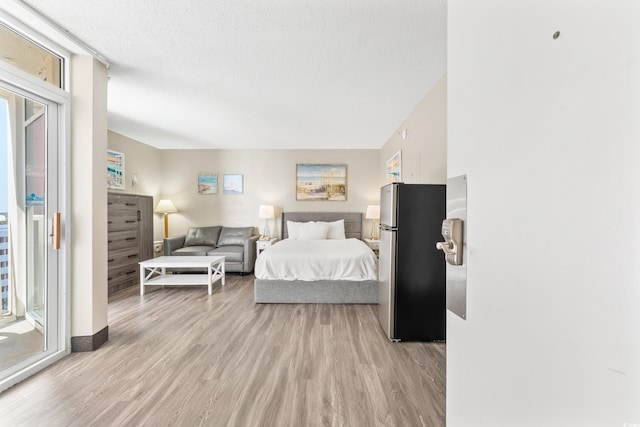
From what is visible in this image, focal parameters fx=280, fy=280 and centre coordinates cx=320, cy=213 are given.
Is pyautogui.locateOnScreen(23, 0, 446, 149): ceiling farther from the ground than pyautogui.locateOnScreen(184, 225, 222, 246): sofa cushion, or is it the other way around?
pyautogui.locateOnScreen(23, 0, 446, 149): ceiling

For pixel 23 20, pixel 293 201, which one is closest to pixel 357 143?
pixel 293 201

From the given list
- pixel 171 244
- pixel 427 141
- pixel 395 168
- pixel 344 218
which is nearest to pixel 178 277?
pixel 171 244

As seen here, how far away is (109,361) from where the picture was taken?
212 centimetres

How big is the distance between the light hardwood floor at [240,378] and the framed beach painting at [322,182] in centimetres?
317

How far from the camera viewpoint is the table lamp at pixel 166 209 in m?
5.51

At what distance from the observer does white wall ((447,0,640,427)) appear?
334 millimetres

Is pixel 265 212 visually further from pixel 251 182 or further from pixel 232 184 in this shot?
pixel 232 184

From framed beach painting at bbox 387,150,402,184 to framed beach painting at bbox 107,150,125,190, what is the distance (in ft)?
14.8

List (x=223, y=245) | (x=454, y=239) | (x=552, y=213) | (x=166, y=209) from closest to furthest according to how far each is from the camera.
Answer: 1. (x=552, y=213)
2. (x=454, y=239)
3. (x=223, y=245)
4. (x=166, y=209)

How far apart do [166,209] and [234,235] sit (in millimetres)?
1472

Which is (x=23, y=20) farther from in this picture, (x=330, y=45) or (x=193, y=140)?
(x=193, y=140)

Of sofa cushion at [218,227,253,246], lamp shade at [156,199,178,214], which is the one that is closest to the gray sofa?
sofa cushion at [218,227,253,246]

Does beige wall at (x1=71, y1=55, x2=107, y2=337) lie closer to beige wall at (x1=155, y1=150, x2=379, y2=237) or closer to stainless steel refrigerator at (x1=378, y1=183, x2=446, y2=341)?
stainless steel refrigerator at (x1=378, y1=183, x2=446, y2=341)

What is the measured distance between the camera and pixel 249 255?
16.5 ft
